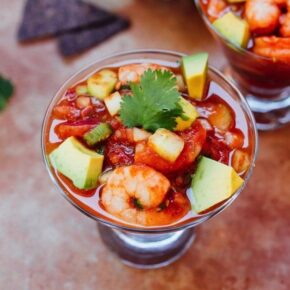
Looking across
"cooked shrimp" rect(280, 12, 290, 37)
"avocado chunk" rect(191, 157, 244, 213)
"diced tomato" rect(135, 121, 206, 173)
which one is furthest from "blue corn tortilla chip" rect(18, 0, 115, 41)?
"avocado chunk" rect(191, 157, 244, 213)

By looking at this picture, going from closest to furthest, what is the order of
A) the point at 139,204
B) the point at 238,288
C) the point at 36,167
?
the point at 139,204, the point at 238,288, the point at 36,167

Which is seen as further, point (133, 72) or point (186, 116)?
point (133, 72)

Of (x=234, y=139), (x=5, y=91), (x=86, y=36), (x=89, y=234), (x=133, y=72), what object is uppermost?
(x=133, y=72)

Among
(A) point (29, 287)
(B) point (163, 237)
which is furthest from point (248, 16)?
(A) point (29, 287)

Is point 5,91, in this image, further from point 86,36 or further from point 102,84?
point 102,84

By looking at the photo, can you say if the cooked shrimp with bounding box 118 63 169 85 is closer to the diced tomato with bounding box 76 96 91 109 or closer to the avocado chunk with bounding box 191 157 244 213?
the diced tomato with bounding box 76 96 91 109

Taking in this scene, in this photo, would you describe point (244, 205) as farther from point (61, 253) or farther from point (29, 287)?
point (29, 287)

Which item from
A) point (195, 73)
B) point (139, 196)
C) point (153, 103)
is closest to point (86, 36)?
point (195, 73)

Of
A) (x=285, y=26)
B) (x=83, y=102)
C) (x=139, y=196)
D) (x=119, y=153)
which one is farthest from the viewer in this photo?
(x=285, y=26)
